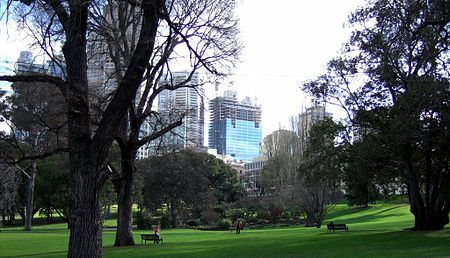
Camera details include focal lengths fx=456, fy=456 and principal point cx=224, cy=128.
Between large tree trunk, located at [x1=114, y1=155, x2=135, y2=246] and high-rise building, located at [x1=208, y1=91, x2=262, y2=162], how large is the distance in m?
7.01

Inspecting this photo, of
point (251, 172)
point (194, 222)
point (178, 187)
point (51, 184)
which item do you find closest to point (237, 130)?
point (178, 187)

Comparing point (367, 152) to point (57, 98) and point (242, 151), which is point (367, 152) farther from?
point (242, 151)

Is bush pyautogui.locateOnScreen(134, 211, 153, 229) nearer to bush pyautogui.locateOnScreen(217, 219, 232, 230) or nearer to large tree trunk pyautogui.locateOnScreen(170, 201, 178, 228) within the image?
large tree trunk pyautogui.locateOnScreen(170, 201, 178, 228)

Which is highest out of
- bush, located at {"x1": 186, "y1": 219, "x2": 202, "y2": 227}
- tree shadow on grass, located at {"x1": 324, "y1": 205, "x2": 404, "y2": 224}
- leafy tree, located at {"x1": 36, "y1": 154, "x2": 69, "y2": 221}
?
leafy tree, located at {"x1": 36, "y1": 154, "x2": 69, "y2": 221}

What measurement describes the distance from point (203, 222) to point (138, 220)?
9.63 m

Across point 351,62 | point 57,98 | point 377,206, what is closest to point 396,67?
point 351,62

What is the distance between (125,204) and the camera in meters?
26.5

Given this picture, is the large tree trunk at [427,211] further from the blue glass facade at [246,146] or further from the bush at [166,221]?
the blue glass facade at [246,146]

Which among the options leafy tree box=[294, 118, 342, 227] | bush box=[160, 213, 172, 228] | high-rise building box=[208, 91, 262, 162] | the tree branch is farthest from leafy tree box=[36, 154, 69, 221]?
the tree branch

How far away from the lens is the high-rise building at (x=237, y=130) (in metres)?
49.0

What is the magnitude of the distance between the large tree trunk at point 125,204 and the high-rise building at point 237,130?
7.01 m

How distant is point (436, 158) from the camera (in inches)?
1297

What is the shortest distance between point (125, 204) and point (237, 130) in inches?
2598

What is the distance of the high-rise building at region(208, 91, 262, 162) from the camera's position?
4897 cm
